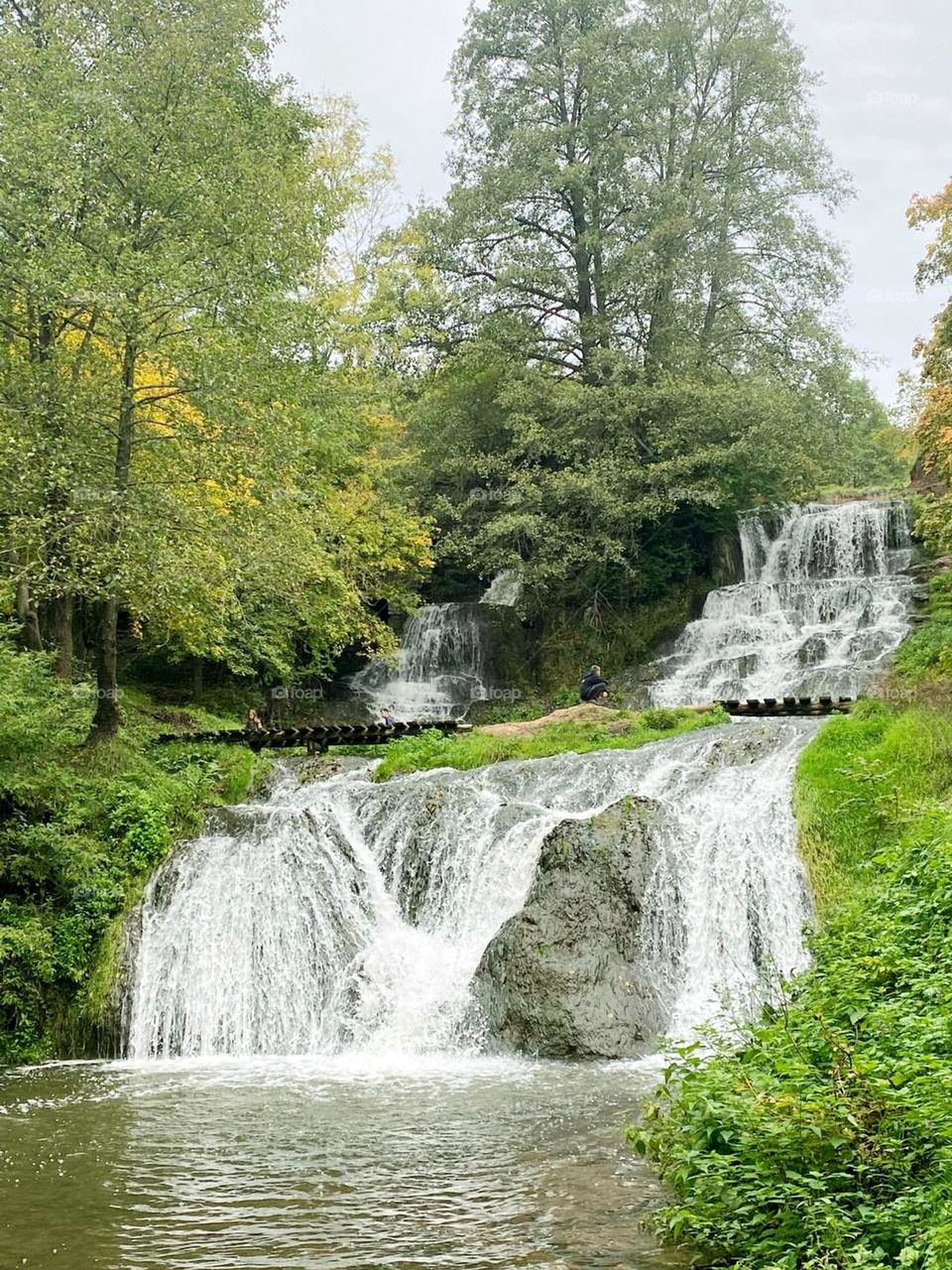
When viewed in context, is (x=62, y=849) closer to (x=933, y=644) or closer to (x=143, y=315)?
(x=143, y=315)

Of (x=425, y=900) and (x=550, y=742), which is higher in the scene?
(x=550, y=742)

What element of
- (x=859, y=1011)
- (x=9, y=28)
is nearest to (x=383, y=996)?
(x=859, y=1011)

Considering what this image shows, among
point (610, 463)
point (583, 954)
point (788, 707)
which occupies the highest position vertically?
point (610, 463)

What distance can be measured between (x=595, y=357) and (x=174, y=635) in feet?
39.5

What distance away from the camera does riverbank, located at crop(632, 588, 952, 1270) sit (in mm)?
3945

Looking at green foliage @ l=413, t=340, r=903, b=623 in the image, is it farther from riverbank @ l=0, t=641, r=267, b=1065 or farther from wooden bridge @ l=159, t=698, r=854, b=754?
riverbank @ l=0, t=641, r=267, b=1065

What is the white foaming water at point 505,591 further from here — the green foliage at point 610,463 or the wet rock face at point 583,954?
the wet rock face at point 583,954

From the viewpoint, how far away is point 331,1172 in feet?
19.6

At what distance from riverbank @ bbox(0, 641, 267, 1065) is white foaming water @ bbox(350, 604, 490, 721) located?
12.6m

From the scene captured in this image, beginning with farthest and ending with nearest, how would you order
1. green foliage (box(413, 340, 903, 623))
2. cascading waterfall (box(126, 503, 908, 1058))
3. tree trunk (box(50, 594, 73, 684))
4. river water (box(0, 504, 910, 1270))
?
green foliage (box(413, 340, 903, 623))
tree trunk (box(50, 594, 73, 684))
cascading waterfall (box(126, 503, 908, 1058))
river water (box(0, 504, 910, 1270))

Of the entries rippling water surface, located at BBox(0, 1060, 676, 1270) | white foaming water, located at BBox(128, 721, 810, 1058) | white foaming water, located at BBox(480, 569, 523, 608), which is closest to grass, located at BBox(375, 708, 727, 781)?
white foaming water, located at BBox(128, 721, 810, 1058)

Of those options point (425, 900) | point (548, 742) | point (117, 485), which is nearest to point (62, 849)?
point (425, 900)

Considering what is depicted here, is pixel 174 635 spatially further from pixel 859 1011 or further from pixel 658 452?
pixel 859 1011

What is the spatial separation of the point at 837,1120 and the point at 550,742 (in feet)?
36.8
